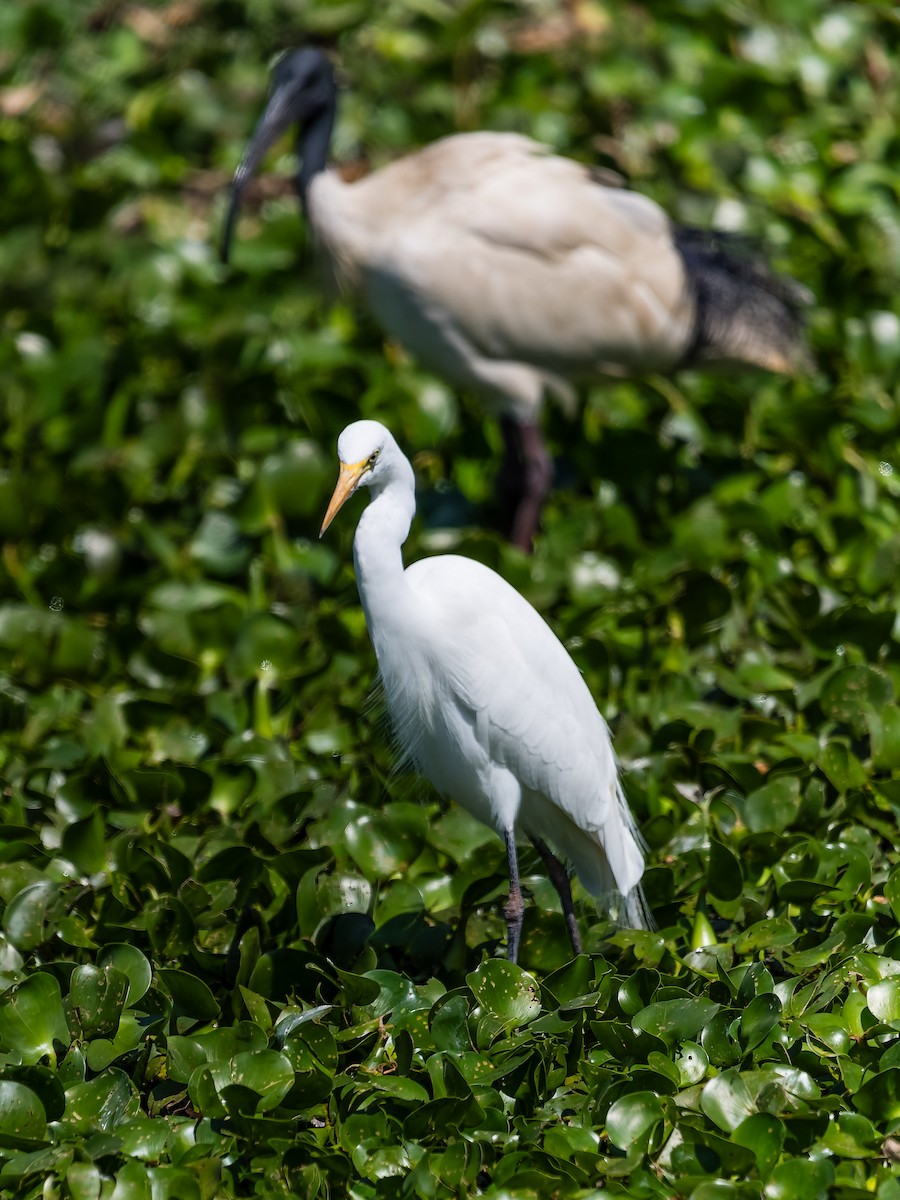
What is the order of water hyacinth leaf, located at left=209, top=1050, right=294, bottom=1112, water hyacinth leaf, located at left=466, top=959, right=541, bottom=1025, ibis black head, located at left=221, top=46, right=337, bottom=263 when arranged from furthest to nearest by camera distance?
1. ibis black head, located at left=221, top=46, right=337, bottom=263
2. water hyacinth leaf, located at left=466, top=959, right=541, bottom=1025
3. water hyacinth leaf, located at left=209, top=1050, right=294, bottom=1112

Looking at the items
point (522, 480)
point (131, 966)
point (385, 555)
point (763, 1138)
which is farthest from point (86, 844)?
point (522, 480)

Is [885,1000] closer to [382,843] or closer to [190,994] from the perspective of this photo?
[382,843]

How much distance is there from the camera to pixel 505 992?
296 cm

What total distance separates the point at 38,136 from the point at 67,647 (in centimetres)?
321

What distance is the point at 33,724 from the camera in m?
4.09

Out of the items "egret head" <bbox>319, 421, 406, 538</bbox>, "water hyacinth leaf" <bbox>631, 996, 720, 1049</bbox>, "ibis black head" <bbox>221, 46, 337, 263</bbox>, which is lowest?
"water hyacinth leaf" <bbox>631, 996, 720, 1049</bbox>

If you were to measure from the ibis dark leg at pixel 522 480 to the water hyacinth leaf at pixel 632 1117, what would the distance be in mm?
2550

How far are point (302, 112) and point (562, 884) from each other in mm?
2945

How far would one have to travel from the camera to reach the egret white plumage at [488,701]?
2967mm

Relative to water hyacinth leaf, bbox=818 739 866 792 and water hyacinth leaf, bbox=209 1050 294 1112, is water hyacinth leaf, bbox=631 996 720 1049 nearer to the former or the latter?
water hyacinth leaf, bbox=209 1050 294 1112

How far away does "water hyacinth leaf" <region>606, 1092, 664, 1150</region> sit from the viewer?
265 centimetres

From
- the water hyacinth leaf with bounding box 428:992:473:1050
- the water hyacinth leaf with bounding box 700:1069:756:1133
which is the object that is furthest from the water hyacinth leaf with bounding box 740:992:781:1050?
the water hyacinth leaf with bounding box 428:992:473:1050

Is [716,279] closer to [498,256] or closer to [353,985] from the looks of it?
[498,256]

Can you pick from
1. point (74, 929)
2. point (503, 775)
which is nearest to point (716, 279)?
point (503, 775)
